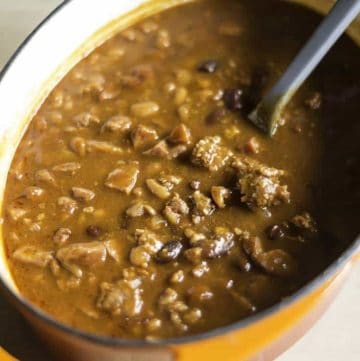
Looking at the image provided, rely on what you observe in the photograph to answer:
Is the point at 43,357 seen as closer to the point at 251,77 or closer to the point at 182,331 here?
the point at 182,331

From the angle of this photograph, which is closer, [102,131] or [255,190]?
[255,190]

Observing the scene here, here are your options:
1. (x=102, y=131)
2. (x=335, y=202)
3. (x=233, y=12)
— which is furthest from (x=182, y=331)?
(x=233, y=12)

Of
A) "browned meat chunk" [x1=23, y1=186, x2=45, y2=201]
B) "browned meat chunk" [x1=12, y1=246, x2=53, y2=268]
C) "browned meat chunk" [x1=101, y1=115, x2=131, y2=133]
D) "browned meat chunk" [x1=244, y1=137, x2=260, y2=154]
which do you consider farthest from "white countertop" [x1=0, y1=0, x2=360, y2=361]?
"browned meat chunk" [x1=101, y1=115, x2=131, y2=133]

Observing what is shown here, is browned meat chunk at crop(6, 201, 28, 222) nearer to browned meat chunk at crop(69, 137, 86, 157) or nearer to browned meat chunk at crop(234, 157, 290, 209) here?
browned meat chunk at crop(69, 137, 86, 157)

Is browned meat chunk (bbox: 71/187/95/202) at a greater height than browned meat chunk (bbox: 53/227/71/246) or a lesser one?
greater

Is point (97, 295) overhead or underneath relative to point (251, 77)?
underneath

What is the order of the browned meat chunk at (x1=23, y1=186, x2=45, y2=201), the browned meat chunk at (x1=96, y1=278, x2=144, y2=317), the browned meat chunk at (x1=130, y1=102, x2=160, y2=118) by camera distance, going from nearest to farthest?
1. the browned meat chunk at (x1=96, y1=278, x2=144, y2=317)
2. the browned meat chunk at (x1=23, y1=186, x2=45, y2=201)
3. the browned meat chunk at (x1=130, y1=102, x2=160, y2=118)
